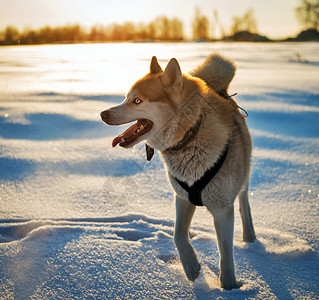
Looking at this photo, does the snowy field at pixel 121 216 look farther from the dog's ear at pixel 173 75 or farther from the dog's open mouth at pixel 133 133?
the dog's ear at pixel 173 75

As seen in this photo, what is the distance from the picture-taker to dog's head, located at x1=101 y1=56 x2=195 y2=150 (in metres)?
1.67

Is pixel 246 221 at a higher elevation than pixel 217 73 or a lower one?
lower

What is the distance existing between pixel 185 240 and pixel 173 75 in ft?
3.24

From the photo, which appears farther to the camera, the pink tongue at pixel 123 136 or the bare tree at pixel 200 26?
the bare tree at pixel 200 26

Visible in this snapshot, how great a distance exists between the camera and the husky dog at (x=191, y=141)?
1.62m

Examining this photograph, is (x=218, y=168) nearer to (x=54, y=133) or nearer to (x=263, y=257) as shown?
(x=263, y=257)

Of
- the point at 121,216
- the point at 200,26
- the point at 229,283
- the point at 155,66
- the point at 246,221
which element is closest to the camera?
the point at 229,283

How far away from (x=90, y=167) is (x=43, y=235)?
118cm

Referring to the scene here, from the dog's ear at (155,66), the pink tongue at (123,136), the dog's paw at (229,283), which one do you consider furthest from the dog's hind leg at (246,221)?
the dog's ear at (155,66)

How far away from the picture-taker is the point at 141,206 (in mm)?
2461

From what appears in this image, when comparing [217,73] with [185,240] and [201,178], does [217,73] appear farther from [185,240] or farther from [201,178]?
[185,240]

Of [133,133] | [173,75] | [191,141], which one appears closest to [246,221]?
[191,141]

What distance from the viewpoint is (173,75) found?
1672mm

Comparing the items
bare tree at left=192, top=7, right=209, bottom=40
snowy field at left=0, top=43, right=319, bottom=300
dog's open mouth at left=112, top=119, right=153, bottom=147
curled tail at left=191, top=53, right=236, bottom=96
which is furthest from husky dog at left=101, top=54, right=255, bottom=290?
bare tree at left=192, top=7, right=209, bottom=40
